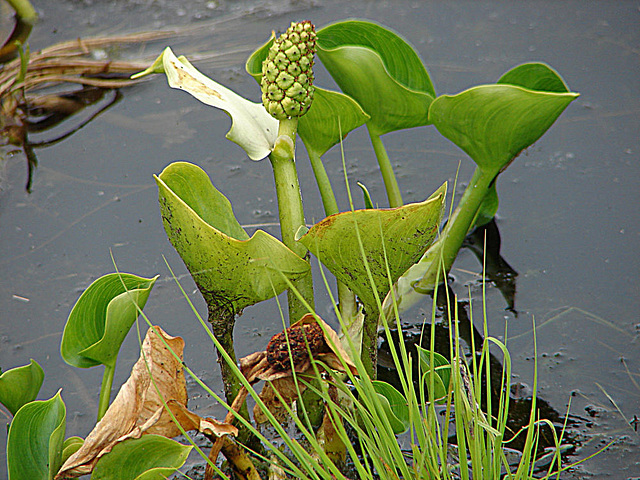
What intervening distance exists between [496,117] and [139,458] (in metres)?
0.48

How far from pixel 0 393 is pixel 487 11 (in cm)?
120

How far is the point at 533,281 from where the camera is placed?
0.86 metres

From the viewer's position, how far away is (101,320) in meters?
0.59

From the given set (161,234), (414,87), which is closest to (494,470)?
(414,87)

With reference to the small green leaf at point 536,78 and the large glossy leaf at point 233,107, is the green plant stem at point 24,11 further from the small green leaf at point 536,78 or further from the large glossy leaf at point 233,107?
the small green leaf at point 536,78

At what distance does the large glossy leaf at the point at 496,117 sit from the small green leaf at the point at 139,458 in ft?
1.38

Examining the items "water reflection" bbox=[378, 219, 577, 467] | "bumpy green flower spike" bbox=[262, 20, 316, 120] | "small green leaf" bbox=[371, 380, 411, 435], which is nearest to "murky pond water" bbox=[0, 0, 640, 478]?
"water reflection" bbox=[378, 219, 577, 467]

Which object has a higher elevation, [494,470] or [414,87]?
[414,87]

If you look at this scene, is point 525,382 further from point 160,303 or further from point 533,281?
point 160,303

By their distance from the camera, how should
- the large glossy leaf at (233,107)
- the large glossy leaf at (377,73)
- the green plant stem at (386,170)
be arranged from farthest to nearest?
1. the green plant stem at (386,170)
2. the large glossy leaf at (377,73)
3. the large glossy leaf at (233,107)

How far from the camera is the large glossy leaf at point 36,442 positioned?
52 cm

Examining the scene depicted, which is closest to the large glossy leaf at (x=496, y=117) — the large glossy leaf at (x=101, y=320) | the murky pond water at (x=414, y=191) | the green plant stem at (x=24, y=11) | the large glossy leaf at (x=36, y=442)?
the murky pond water at (x=414, y=191)

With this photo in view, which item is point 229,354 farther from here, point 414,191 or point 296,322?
point 414,191

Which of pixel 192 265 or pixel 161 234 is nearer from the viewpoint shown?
pixel 192 265
